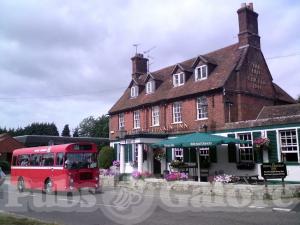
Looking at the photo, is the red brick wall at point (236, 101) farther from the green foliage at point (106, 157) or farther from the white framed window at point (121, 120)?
the white framed window at point (121, 120)

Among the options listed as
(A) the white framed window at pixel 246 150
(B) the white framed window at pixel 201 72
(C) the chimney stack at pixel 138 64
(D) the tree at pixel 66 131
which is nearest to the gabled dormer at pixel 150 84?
(C) the chimney stack at pixel 138 64

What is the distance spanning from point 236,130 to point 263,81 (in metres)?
8.38

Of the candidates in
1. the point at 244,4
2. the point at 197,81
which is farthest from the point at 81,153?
the point at 244,4

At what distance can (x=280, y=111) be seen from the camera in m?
25.4

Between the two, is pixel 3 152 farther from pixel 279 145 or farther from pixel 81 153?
pixel 279 145

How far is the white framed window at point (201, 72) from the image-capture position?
97.2 feet

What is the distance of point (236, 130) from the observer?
24.1 meters

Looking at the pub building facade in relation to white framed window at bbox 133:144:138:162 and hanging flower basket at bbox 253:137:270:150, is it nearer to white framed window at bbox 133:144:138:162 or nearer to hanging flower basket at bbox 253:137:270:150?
white framed window at bbox 133:144:138:162

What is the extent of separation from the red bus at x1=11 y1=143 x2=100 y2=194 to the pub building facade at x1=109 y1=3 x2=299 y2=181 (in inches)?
333

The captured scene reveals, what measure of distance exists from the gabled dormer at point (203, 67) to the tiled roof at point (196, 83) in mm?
276

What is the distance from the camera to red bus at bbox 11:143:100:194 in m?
19.1

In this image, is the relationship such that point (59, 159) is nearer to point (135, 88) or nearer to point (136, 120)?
point (136, 120)

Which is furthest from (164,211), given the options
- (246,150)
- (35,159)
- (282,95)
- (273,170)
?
(282,95)

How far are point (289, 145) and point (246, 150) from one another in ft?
9.56
